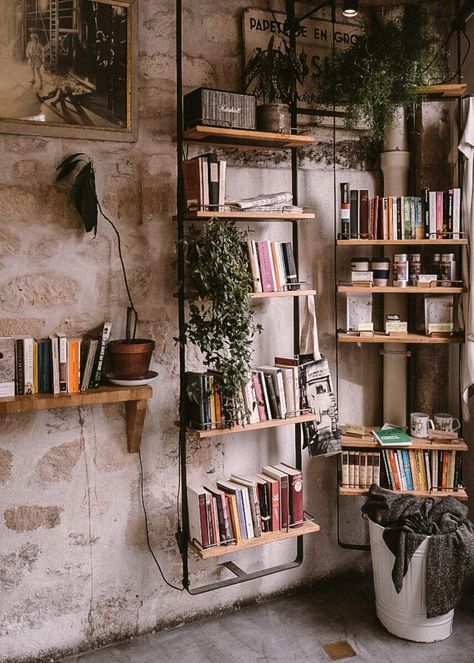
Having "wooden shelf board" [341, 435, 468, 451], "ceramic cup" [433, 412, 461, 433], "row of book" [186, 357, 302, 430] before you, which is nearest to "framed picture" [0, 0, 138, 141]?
"row of book" [186, 357, 302, 430]

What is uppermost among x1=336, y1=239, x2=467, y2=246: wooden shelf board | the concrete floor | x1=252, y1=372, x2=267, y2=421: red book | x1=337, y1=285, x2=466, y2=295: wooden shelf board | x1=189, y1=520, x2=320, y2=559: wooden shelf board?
x1=336, y1=239, x2=467, y2=246: wooden shelf board

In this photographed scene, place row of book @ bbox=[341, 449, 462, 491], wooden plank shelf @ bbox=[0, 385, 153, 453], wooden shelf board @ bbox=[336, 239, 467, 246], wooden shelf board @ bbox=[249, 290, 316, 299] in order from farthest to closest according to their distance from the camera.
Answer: row of book @ bbox=[341, 449, 462, 491]
wooden shelf board @ bbox=[336, 239, 467, 246]
wooden shelf board @ bbox=[249, 290, 316, 299]
wooden plank shelf @ bbox=[0, 385, 153, 453]

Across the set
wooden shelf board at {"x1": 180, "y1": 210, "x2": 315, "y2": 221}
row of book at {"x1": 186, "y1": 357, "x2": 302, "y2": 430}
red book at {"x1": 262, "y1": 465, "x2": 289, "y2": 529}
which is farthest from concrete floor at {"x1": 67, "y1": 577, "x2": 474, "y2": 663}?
wooden shelf board at {"x1": 180, "y1": 210, "x2": 315, "y2": 221}

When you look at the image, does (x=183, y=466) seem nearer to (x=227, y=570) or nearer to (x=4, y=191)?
(x=227, y=570)

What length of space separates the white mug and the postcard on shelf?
0.05 meters

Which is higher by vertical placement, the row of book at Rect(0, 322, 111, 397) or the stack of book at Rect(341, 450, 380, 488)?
the row of book at Rect(0, 322, 111, 397)

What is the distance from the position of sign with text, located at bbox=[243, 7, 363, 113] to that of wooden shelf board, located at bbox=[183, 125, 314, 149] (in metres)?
0.37

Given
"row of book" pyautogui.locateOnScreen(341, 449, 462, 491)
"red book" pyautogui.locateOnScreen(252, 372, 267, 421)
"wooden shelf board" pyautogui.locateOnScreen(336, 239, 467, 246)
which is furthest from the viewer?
"row of book" pyautogui.locateOnScreen(341, 449, 462, 491)

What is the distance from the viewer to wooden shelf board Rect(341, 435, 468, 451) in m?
3.32

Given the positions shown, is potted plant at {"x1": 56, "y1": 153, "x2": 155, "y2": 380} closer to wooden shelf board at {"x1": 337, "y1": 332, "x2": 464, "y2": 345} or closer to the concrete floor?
wooden shelf board at {"x1": 337, "y1": 332, "x2": 464, "y2": 345}

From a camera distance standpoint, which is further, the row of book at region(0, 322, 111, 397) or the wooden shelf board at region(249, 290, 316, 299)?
the wooden shelf board at region(249, 290, 316, 299)

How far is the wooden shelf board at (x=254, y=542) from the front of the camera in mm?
2902

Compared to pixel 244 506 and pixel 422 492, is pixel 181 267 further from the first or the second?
pixel 422 492

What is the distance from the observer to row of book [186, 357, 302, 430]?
2.88 m
